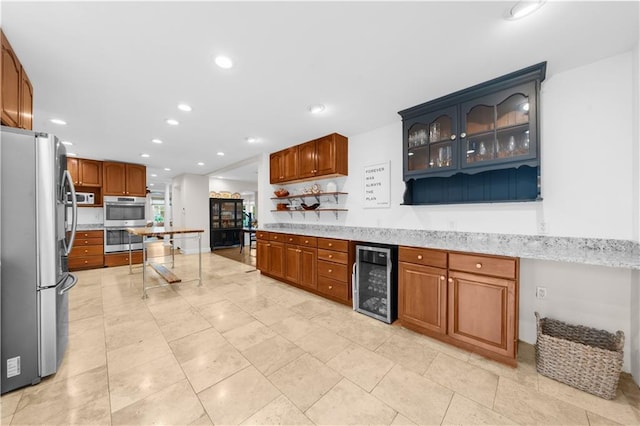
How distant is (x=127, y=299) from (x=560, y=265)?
5092 millimetres

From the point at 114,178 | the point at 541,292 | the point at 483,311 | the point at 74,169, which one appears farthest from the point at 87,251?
the point at 541,292

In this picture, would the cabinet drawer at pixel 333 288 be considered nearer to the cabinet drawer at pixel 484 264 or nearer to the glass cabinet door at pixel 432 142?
the cabinet drawer at pixel 484 264

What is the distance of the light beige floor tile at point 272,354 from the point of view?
1.95 meters

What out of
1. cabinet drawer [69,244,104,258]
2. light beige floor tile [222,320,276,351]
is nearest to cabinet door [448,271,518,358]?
light beige floor tile [222,320,276,351]

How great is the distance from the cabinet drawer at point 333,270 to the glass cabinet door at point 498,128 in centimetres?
182

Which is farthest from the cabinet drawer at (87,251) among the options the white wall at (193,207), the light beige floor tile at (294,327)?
the light beige floor tile at (294,327)

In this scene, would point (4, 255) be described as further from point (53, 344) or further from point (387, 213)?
point (387, 213)

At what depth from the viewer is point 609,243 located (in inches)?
75.5

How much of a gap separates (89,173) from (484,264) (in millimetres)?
7514

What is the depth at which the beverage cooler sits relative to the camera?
2678 millimetres

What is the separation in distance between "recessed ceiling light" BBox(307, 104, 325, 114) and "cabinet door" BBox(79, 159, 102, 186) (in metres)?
5.61

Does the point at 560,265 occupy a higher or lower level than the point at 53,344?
higher

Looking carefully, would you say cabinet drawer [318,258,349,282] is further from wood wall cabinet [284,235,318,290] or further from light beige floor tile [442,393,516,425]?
light beige floor tile [442,393,516,425]

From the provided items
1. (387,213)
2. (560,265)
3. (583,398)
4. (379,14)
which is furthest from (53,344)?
(560,265)
